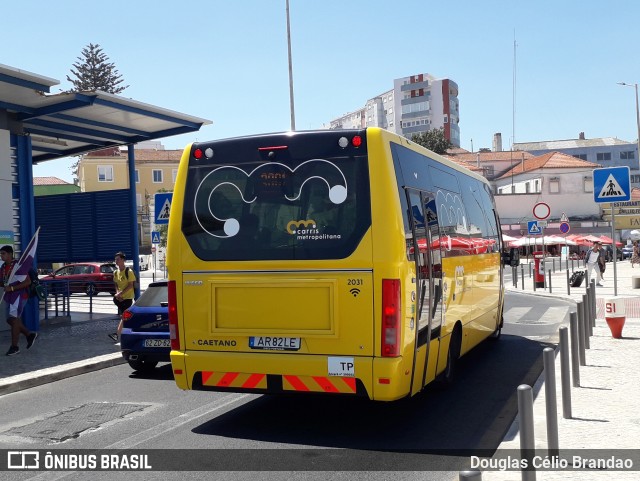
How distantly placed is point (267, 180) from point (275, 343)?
1594 mm

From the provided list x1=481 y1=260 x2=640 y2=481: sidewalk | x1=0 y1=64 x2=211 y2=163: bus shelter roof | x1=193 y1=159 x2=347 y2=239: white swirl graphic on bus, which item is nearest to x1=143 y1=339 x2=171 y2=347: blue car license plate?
x1=193 y1=159 x2=347 y2=239: white swirl graphic on bus

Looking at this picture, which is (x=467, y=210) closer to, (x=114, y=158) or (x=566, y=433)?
(x=566, y=433)

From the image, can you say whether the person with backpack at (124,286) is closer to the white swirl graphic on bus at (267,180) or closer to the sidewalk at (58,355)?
the sidewalk at (58,355)

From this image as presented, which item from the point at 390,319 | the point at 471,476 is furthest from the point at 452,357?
the point at 471,476

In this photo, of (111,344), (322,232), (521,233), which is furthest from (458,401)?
(521,233)

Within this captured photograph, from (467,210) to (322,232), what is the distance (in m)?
4.34

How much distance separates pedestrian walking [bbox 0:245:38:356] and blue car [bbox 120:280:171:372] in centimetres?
288

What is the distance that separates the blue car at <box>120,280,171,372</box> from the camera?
10594 millimetres

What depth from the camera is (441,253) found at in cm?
845

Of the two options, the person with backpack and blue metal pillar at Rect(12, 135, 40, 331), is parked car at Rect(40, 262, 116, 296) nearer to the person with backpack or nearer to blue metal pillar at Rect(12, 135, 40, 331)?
blue metal pillar at Rect(12, 135, 40, 331)

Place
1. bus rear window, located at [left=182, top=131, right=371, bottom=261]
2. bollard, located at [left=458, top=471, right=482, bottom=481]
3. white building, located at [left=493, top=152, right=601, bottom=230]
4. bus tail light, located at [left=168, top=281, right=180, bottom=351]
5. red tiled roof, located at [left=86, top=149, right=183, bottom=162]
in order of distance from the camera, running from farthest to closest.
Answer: red tiled roof, located at [left=86, top=149, right=183, bottom=162] < white building, located at [left=493, top=152, right=601, bottom=230] < bus tail light, located at [left=168, top=281, right=180, bottom=351] < bus rear window, located at [left=182, top=131, right=371, bottom=261] < bollard, located at [left=458, top=471, right=482, bottom=481]

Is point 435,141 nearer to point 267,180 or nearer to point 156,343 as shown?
point 156,343

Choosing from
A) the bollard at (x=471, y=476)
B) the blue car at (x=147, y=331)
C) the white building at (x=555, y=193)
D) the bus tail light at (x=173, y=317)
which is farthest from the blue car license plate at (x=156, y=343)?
the white building at (x=555, y=193)

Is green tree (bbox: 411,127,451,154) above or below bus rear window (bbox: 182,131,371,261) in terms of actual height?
above
